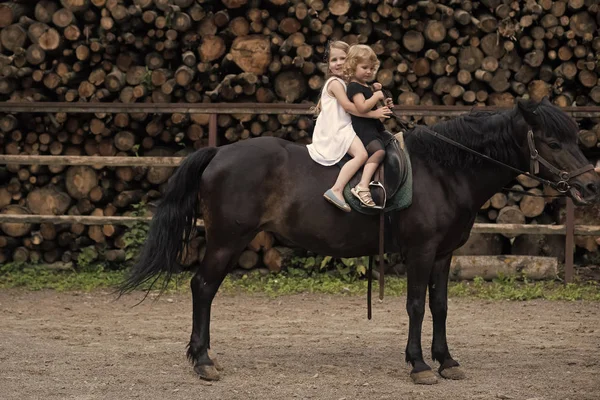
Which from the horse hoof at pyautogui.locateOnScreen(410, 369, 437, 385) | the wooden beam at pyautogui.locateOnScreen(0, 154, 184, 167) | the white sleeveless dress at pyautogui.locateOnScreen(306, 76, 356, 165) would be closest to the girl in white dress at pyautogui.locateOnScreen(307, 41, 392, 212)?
the white sleeveless dress at pyautogui.locateOnScreen(306, 76, 356, 165)

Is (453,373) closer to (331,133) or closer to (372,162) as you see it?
(372,162)

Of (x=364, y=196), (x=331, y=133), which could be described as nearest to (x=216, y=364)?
(x=364, y=196)

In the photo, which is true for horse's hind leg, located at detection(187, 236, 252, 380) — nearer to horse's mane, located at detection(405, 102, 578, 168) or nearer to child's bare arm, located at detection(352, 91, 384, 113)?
child's bare arm, located at detection(352, 91, 384, 113)

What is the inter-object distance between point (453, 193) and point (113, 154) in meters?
4.71

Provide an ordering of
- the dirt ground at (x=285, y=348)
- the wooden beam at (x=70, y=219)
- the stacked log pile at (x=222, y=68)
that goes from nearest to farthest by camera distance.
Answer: the dirt ground at (x=285, y=348) → the wooden beam at (x=70, y=219) → the stacked log pile at (x=222, y=68)

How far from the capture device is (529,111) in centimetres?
558

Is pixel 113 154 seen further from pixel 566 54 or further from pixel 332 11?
pixel 566 54

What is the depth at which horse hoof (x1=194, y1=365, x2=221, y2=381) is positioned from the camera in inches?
219

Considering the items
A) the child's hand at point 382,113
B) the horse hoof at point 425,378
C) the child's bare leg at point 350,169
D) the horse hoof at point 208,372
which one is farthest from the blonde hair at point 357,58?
the horse hoof at point 208,372

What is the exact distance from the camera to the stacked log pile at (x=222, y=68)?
9219 mm

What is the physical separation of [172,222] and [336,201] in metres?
1.10

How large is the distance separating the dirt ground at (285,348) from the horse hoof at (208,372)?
6 cm

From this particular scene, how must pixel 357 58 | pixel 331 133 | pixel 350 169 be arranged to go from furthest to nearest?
pixel 331 133, pixel 350 169, pixel 357 58

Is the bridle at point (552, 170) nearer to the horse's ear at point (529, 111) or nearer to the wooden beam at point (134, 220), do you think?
the horse's ear at point (529, 111)
